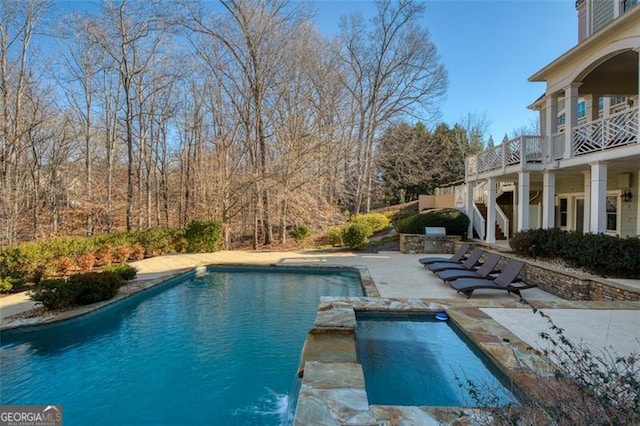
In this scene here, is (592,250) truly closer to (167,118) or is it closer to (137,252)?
(137,252)

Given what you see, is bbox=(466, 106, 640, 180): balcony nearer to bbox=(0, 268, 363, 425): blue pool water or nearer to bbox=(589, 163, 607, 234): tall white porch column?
bbox=(589, 163, 607, 234): tall white porch column

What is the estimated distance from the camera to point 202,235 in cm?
1476

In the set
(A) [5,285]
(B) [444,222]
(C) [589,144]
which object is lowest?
(A) [5,285]

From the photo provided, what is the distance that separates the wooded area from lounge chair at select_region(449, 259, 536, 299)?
983 cm

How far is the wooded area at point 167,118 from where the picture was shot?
566 inches

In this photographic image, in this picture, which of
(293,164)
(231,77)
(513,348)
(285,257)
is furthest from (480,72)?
(513,348)

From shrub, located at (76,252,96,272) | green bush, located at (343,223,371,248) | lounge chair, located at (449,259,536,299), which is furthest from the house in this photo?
shrub, located at (76,252,96,272)

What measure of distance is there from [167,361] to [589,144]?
1116 cm

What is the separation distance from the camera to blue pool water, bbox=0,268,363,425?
13.1 feet

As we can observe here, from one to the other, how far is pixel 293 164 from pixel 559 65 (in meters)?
10.3
